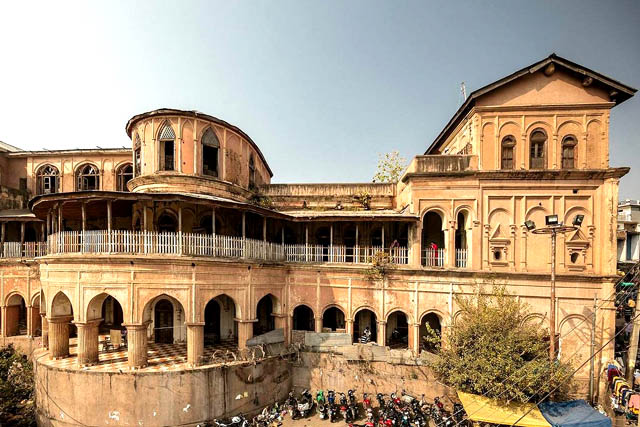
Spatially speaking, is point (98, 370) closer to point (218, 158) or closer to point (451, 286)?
point (218, 158)

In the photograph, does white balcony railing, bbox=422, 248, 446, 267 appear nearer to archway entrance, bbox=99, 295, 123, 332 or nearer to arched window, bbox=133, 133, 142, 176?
arched window, bbox=133, 133, 142, 176

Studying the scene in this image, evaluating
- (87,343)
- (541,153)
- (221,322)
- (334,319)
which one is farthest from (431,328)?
(87,343)

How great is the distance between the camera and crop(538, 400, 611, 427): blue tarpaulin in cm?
1259

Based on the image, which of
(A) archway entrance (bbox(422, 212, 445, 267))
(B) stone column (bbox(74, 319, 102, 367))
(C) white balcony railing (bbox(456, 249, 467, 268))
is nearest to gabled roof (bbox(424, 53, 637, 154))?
(A) archway entrance (bbox(422, 212, 445, 267))

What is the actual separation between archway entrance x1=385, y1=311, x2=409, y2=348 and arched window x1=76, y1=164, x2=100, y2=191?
25.2m

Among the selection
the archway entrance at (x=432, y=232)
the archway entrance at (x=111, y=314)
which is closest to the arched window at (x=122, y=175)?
the archway entrance at (x=111, y=314)

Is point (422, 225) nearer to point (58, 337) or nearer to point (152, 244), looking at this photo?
point (152, 244)

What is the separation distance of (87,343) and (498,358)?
1895 cm

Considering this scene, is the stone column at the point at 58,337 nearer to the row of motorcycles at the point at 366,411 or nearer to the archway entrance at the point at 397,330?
the row of motorcycles at the point at 366,411

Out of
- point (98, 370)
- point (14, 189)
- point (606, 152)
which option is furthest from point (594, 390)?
point (14, 189)

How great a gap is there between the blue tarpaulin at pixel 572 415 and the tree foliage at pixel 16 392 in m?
24.3

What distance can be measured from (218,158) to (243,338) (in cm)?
1143

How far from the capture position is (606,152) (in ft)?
58.1

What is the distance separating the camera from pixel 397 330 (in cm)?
2103
